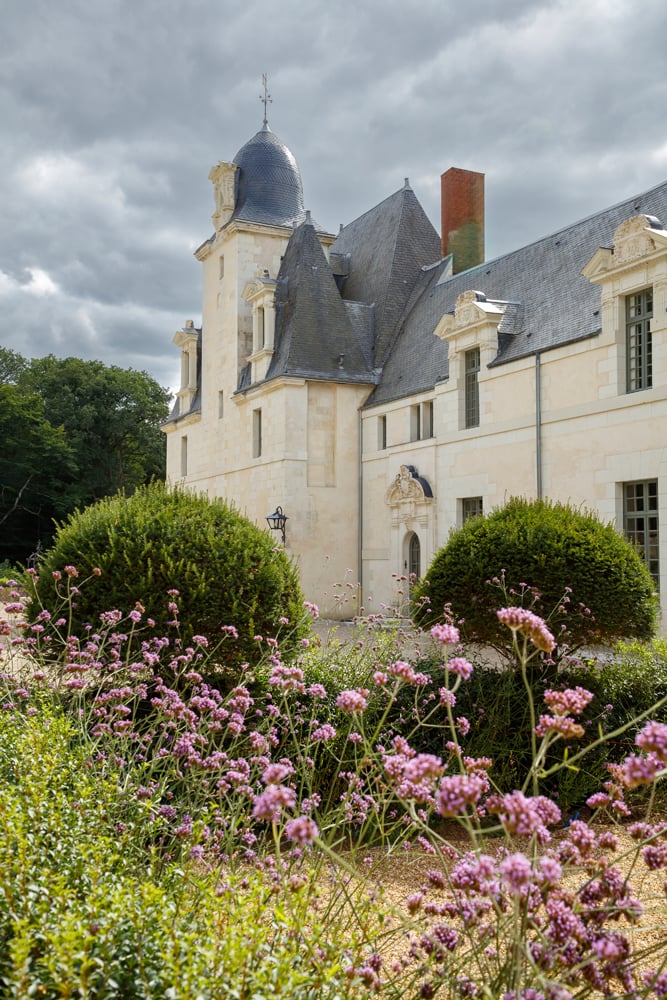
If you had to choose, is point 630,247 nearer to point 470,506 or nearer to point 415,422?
point 470,506

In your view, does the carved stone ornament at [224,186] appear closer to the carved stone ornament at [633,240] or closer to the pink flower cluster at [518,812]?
the carved stone ornament at [633,240]

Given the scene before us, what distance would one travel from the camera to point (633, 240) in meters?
13.9

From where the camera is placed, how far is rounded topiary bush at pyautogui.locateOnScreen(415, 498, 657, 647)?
737 centimetres

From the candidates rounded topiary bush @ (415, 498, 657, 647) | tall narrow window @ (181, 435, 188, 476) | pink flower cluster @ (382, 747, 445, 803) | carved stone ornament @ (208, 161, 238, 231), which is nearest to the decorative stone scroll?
rounded topiary bush @ (415, 498, 657, 647)

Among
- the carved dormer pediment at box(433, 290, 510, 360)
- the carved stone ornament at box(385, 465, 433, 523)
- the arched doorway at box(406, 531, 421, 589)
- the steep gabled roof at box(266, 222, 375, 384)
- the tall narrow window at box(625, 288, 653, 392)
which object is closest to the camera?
the tall narrow window at box(625, 288, 653, 392)


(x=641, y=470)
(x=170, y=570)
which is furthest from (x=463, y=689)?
(x=641, y=470)

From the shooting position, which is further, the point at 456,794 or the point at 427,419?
the point at 427,419

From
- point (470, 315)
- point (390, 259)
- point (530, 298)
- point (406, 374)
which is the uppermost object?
point (390, 259)

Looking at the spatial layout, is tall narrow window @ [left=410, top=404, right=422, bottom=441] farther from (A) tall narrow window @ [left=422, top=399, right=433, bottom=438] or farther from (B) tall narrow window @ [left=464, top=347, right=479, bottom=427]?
(B) tall narrow window @ [left=464, top=347, right=479, bottom=427]

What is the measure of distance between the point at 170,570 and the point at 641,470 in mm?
9602

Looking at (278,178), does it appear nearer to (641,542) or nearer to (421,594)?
(641,542)

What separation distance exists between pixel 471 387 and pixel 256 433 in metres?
7.66

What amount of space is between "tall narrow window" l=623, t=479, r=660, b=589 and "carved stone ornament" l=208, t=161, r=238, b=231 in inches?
656

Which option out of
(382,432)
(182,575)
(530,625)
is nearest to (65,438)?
(382,432)
